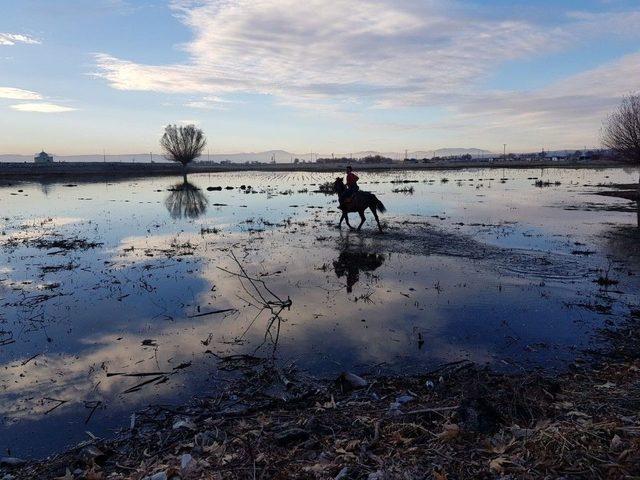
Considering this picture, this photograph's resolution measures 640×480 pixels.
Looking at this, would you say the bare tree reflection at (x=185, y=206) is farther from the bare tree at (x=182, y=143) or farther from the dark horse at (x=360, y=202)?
the bare tree at (x=182, y=143)

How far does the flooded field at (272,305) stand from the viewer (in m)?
6.23

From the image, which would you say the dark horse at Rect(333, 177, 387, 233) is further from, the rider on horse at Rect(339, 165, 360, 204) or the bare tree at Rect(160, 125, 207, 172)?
the bare tree at Rect(160, 125, 207, 172)

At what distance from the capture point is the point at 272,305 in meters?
9.22

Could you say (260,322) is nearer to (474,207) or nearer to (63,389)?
(63,389)

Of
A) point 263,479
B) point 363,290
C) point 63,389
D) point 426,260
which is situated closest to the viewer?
point 263,479

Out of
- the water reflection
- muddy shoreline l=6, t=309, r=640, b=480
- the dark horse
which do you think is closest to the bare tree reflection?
the dark horse

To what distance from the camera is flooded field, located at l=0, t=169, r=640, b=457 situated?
245 inches

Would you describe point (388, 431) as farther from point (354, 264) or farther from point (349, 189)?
point (349, 189)

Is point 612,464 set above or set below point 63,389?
above

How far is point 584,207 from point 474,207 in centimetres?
625

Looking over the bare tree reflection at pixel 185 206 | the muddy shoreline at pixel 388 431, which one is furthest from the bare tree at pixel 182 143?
the muddy shoreline at pixel 388 431

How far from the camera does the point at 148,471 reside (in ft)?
13.6

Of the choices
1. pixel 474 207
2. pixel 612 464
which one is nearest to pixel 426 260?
pixel 612 464

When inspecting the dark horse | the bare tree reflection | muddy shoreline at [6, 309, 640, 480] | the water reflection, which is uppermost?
the dark horse
